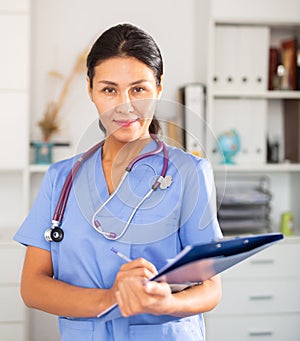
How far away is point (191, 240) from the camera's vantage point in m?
1.29

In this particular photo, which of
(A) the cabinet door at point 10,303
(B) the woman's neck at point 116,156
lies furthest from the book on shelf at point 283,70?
(B) the woman's neck at point 116,156

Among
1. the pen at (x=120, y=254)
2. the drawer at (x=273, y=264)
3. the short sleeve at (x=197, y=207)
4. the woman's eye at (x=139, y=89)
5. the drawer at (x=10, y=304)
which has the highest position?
the woman's eye at (x=139, y=89)

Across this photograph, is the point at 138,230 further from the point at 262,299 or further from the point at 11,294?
the point at 262,299

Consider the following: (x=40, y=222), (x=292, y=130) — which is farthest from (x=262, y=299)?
(x=40, y=222)

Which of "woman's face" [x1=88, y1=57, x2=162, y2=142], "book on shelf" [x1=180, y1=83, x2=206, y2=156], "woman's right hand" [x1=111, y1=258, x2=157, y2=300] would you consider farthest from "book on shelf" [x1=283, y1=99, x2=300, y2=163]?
"woman's right hand" [x1=111, y1=258, x2=157, y2=300]

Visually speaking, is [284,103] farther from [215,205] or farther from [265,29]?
[215,205]

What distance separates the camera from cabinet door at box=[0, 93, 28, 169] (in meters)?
3.05

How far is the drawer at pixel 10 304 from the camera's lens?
9.95 feet

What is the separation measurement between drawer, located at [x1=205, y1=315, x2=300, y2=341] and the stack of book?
42 centimetres

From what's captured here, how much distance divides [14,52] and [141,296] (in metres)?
2.21

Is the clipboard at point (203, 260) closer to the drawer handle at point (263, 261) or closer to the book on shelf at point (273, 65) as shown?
the drawer handle at point (263, 261)

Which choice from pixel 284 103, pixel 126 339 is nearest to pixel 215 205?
pixel 126 339

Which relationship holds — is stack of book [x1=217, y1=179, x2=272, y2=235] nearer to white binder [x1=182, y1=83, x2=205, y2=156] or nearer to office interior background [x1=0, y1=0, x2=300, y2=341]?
office interior background [x1=0, y1=0, x2=300, y2=341]

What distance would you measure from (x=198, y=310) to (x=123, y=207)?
242mm
